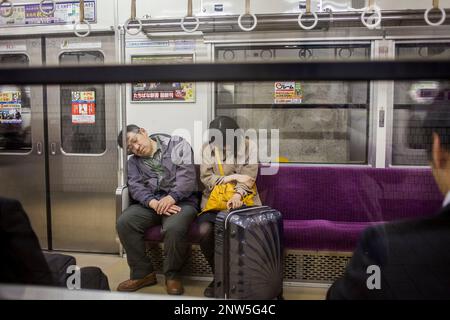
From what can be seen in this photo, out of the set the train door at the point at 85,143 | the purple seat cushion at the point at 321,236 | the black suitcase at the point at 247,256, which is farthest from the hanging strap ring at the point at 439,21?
the train door at the point at 85,143

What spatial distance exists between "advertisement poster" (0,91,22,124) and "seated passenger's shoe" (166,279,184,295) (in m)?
2.31

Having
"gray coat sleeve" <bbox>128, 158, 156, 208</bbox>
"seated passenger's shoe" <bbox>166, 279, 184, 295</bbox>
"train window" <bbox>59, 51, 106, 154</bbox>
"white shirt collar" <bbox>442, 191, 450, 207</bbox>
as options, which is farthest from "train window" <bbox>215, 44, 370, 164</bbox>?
"white shirt collar" <bbox>442, 191, 450, 207</bbox>

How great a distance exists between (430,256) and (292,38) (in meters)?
2.67

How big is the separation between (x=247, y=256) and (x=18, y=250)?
4.63 ft

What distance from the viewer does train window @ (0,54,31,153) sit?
376cm

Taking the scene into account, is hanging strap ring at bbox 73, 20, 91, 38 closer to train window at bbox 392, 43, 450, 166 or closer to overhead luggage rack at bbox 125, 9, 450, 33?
overhead luggage rack at bbox 125, 9, 450, 33

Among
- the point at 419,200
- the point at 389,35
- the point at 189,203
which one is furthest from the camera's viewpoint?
the point at 389,35

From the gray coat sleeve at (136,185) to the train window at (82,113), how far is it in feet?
2.86

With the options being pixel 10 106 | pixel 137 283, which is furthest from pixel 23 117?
pixel 137 283

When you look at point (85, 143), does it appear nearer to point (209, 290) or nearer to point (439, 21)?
point (209, 290)

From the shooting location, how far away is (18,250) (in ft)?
4.43

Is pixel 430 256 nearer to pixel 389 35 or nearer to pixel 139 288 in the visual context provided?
pixel 139 288

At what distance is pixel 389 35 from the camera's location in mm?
3408
